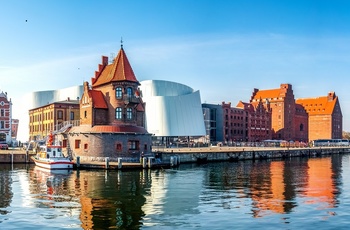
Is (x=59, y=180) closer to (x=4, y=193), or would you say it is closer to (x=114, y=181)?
(x=114, y=181)

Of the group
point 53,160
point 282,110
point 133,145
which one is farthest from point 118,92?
point 282,110

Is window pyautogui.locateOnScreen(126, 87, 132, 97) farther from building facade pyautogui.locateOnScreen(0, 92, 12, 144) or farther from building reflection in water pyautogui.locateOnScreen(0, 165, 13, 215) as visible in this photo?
building facade pyautogui.locateOnScreen(0, 92, 12, 144)

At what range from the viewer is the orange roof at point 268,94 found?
175250 mm

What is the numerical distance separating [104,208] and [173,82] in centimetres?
10574

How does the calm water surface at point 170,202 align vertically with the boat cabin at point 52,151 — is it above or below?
below

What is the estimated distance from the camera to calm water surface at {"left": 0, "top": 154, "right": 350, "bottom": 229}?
981 inches

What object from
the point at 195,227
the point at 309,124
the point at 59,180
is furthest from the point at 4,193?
the point at 309,124

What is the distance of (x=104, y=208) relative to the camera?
29.0m

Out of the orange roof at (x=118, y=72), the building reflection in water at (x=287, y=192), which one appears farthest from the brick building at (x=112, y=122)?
the building reflection in water at (x=287, y=192)

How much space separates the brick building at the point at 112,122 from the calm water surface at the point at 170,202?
34.5 ft

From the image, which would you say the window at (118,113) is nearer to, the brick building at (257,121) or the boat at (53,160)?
the boat at (53,160)

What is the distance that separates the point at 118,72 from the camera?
64062mm

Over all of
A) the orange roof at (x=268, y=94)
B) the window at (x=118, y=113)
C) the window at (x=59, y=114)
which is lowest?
the window at (x=118, y=113)

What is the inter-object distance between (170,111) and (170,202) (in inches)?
3462
